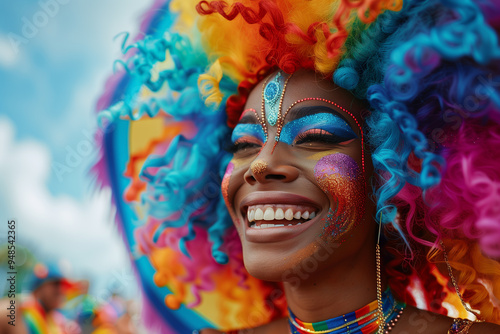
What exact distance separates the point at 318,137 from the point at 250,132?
35 cm

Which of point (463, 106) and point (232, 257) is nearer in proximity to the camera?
point (463, 106)

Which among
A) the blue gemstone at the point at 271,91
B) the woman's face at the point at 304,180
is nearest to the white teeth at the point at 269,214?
the woman's face at the point at 304,180

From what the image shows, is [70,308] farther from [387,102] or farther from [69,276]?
[387,102]

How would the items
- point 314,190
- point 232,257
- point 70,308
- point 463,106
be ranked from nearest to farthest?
point 463,106
point 314,190
point 232,257
point 70,308

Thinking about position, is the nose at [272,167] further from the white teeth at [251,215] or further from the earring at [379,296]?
the earring at [379,296]

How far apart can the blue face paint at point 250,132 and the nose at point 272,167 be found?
0.09 metres

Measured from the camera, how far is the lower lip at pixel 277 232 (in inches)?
76.6

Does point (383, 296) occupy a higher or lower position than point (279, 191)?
lower

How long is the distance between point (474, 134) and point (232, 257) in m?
1.62

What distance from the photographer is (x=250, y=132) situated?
2.15 m

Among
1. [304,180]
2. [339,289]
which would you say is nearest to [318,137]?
[304,180]


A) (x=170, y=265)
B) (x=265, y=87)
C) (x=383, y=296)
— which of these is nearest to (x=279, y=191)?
(x=265, y=87)

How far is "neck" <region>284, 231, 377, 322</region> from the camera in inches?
80.7

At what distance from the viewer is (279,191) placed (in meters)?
1.97
